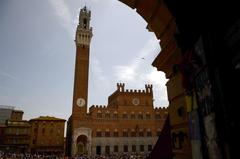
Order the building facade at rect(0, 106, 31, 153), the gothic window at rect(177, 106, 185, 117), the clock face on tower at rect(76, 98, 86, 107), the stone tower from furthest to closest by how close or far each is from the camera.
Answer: the building facade at rect(0, 106, 31, 153) → the clock face on tower at rect(76, 98, 86, 107) → the stone tower → the gothic window at rect(177, 106, 185, 117)

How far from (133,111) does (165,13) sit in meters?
43.7

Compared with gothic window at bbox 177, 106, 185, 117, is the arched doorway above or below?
below

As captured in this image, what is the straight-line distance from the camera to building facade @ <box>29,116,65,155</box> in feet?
156

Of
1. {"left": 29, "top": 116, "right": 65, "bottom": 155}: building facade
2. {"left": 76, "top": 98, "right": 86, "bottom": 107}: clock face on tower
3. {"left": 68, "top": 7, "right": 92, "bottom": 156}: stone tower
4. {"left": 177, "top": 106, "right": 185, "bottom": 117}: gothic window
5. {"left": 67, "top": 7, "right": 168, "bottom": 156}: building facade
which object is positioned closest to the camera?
{"left": 177, "top": 106, "right": 185, "bottom": 117}: gothic window

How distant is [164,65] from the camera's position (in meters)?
4.38

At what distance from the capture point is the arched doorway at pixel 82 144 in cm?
4041

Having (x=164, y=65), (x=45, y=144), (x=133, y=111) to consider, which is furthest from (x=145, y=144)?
(x=164, y=65)

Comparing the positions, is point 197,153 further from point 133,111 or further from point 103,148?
point 133,111

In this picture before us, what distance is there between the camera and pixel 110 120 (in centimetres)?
4422

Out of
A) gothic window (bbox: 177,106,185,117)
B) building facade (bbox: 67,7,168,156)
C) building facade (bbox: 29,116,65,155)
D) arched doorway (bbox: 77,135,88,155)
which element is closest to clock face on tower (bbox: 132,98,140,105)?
building facade (bbox: 67,7,168,156)

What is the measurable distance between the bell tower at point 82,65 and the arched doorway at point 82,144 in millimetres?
4388

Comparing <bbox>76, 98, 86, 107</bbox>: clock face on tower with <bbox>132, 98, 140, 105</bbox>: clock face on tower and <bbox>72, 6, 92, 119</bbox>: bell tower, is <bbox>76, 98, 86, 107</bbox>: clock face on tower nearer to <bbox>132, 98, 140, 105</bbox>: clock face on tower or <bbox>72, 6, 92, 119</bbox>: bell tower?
<bbox>72, 6, 92, 119</bbox>: bell tower

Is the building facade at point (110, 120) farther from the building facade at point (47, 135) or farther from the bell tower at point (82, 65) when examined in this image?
the building facade at point (47, 135)

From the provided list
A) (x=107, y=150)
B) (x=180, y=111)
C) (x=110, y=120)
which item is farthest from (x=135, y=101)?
(x=180, y=111)
